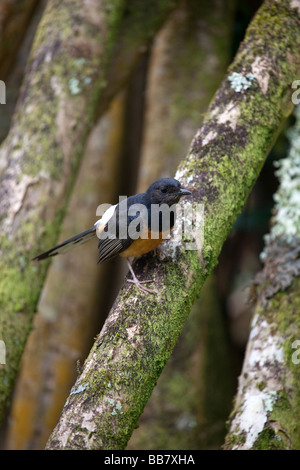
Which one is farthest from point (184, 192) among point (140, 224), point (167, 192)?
point (140, 224)

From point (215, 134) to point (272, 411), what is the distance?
165 cm

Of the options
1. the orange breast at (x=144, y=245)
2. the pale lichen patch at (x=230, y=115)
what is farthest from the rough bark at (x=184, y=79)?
the orange breast at (x=144, y=245)

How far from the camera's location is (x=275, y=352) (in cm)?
317

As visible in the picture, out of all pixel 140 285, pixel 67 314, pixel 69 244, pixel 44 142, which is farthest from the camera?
pixel 67 314

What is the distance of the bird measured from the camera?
2.88 metres

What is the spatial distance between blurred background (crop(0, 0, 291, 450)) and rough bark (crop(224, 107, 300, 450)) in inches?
55.6

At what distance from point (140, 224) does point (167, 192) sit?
247mm

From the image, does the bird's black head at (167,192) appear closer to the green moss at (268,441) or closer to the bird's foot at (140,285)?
the bird's foot at (140,285)

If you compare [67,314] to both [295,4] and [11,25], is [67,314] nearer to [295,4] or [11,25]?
[11,25]

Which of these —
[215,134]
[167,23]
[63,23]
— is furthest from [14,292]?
[167,23]

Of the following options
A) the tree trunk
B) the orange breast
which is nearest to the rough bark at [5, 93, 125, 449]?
the tree trunk

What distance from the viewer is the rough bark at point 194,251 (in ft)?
7.01

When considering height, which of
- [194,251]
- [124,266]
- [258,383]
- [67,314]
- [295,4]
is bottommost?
[258,383]
